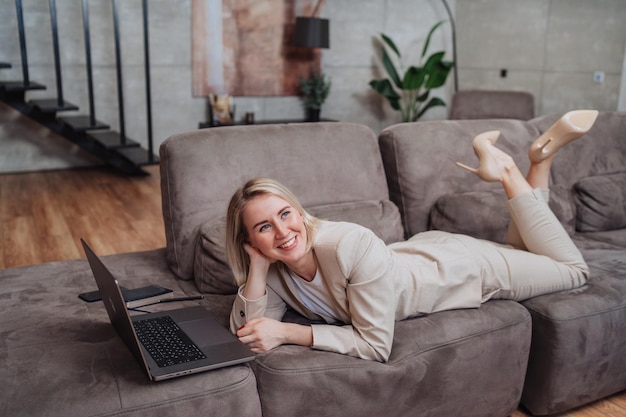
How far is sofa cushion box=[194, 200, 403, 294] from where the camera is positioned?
1949 millimetres

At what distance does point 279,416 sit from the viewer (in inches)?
60.6

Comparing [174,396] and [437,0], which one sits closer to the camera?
[174,396]

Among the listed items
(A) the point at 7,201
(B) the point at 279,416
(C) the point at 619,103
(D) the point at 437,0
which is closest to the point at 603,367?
(B) the point at 279,416

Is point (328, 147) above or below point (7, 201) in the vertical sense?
above

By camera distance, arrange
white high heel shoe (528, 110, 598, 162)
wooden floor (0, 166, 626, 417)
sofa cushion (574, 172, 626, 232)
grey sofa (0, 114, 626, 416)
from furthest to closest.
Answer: wooden floor (0, 166, 626, 417)
sofa cushion (574, 172, 626, 232)
white high heel shoe (528, 110, 598, 162)
grey sofa (0, 114, 626, 416)

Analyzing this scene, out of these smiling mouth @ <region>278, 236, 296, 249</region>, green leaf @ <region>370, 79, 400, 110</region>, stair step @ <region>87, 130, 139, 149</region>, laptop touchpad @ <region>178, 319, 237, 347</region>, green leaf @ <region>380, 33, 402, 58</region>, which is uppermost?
green leaf @ <region>380, 33, 402, 58</region>

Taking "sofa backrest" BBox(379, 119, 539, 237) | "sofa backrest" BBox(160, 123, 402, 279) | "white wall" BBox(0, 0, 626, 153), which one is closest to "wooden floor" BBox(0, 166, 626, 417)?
"white wall" BBox(0, 0, 626, 153)

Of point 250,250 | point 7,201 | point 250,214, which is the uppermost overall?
point 250,214

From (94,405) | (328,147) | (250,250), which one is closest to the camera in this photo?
(94,405)

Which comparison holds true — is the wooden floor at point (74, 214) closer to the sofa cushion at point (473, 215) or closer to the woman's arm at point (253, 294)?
the sofa cushion at point (473, 215)

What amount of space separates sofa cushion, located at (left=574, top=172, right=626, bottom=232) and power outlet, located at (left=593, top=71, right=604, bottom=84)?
2870 mm

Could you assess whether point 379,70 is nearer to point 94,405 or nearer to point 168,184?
point 168,184

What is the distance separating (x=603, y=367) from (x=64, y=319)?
1.70 meters

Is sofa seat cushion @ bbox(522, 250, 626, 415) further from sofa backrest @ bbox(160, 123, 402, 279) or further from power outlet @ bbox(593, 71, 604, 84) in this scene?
power outlet @ bbox(593, 71, 604, 84)
